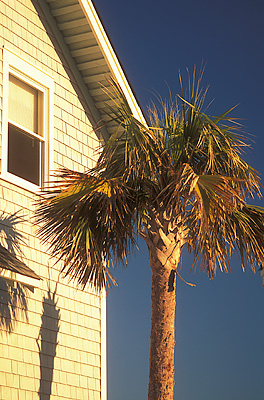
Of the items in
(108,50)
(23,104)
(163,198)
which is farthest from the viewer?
(108,50)

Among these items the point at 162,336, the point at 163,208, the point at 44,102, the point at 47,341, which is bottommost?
the point at 162,336

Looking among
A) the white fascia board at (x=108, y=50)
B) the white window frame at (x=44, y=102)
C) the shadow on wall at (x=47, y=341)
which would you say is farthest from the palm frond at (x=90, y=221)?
the white fascia board at (x=108, y=50)

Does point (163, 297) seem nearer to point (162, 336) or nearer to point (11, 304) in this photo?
point (162, 336)

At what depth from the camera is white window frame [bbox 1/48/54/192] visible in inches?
405

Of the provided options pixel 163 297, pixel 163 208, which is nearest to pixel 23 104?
pixel 163 208

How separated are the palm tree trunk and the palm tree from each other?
0.01 meters

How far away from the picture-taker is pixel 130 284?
44344 millimetres

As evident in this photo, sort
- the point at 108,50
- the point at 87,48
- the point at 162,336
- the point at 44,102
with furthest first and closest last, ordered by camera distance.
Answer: the point at 87,48, the point at 108,50, the point at 44,102, the point at 162,336

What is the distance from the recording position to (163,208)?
9367 millimetres

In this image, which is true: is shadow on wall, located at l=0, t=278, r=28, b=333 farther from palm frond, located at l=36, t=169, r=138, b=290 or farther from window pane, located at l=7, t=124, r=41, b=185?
window pane, located at l=7, t=124, r=41, b=185

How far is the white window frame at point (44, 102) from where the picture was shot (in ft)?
33.8

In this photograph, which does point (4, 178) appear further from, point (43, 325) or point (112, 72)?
point (112, 72)

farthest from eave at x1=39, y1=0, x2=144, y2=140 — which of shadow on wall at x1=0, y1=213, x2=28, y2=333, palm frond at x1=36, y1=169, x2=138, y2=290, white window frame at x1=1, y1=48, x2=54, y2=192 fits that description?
palm frond at x1=36, y1=169, x2=138, y2=290

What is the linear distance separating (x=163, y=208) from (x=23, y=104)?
3194 millimetres
